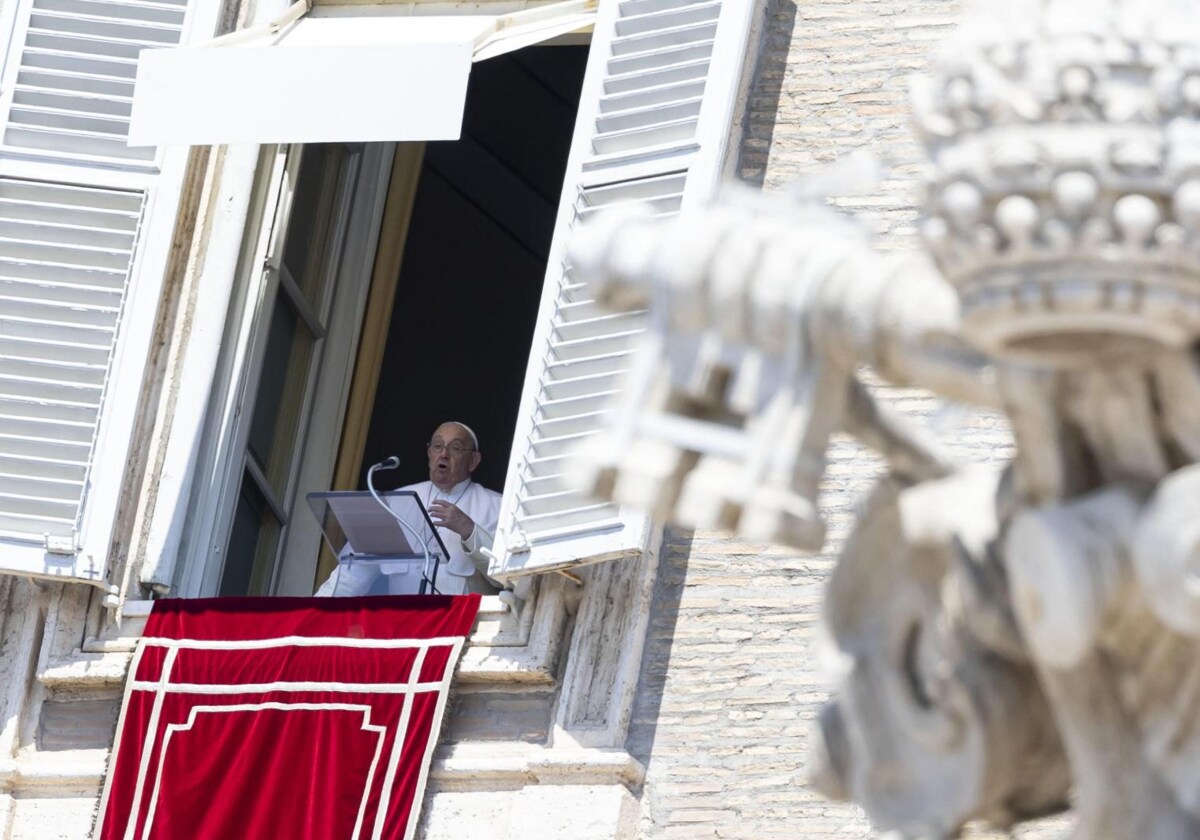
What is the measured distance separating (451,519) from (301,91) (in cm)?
122

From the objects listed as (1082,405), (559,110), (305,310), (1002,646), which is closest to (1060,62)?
(1082,405)

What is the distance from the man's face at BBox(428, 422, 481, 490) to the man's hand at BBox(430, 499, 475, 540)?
75cm

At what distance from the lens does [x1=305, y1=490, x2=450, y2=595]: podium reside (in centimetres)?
808

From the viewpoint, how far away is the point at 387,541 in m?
8.24

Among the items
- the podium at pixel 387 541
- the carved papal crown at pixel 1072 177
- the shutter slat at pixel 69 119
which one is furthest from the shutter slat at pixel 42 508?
the carved papal crown at pixel 1072 177

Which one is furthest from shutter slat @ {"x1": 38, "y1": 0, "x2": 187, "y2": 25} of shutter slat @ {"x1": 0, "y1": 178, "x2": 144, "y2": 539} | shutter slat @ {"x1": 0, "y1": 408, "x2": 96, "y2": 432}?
shutter slat @ {"x1": 0, "y1": 408, "x2": 96, "y2": 432}

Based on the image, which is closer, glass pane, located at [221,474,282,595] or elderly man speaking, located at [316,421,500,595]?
elderly man speaking, located at [316,421,500,595]

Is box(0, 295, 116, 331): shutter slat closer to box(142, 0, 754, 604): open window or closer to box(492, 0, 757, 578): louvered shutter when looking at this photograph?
box(142, 0, 754, 604): open window

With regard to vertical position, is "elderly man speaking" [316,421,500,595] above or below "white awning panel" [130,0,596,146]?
below

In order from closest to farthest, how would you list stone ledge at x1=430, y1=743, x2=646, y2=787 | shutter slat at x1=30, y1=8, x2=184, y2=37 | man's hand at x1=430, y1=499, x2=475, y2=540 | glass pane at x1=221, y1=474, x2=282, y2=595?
stone ledge at x1=430, y1=743, x2=646, y2=787
shutter slat at x1=30, y1=8, x2=184, y2=37
man's hand at x1=430, y1=499, x2=475, y2=540
glass pane at x1=221, y1=474, x2=282, y2=595

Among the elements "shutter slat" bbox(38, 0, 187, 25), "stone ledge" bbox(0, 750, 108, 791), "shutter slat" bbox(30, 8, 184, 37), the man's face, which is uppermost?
"shutter slat" bbox(38, 0, 187, 25)

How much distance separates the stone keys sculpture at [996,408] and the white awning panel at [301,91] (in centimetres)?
495

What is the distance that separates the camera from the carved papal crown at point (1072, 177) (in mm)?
2715

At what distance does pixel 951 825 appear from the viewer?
3.05 metres
